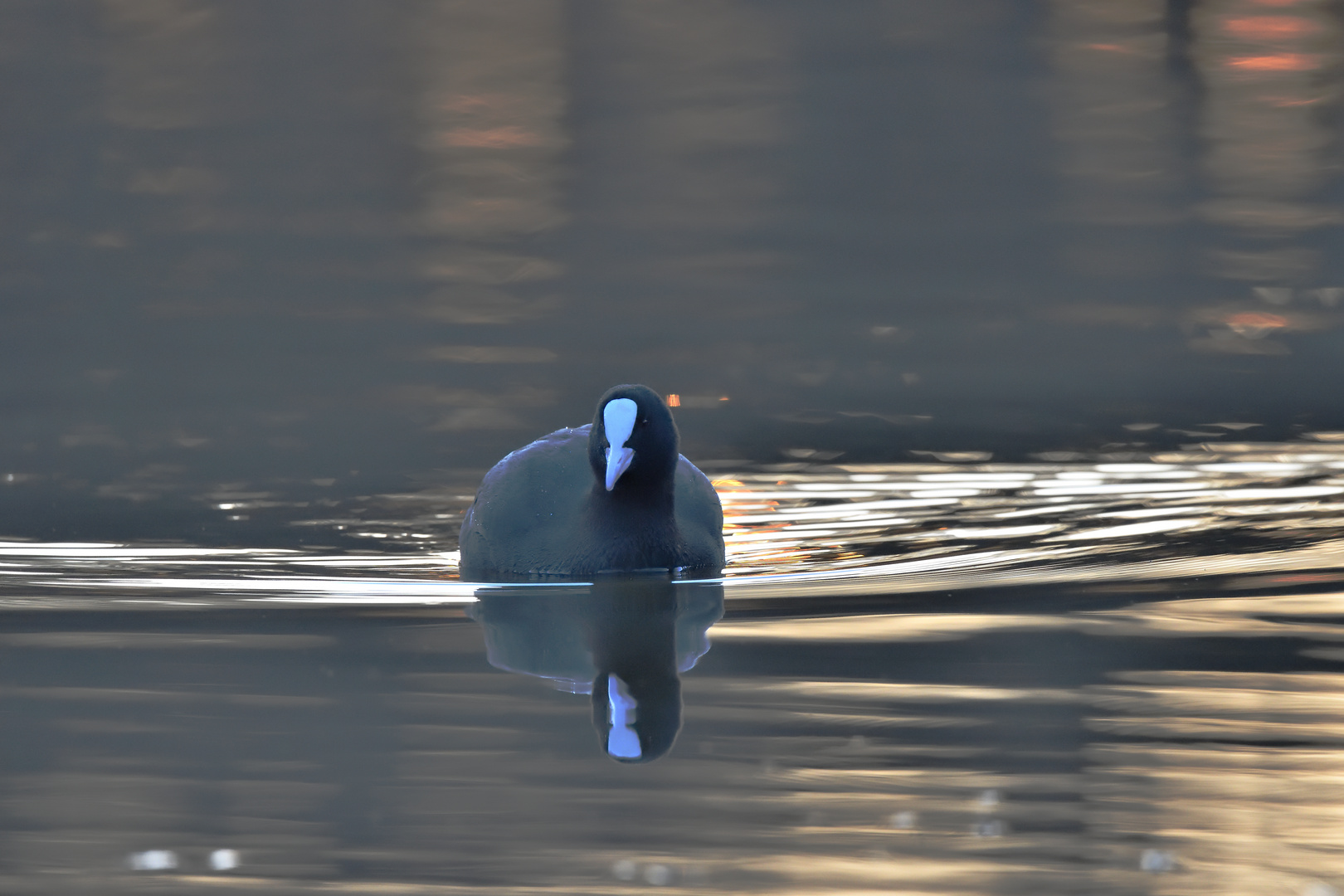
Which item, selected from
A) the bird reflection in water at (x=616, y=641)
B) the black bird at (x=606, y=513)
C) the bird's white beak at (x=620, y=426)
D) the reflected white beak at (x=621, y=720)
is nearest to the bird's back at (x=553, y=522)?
the black bird at (x=606, y=513)

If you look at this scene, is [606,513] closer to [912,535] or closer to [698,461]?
[912,535]

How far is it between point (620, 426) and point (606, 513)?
39 cm

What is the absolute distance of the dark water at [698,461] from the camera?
4.93 meters

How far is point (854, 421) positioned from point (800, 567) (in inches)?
123

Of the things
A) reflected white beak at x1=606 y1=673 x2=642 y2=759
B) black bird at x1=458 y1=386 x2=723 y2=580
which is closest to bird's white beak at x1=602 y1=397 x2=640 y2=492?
black bird at x1=458 y1=386 x2=723 y2=580

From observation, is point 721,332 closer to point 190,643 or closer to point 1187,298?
point 1187,298

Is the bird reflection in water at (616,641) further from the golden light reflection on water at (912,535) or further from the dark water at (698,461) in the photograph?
the golden light reflection on water at (912,535)

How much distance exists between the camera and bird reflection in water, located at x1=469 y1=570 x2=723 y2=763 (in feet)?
19.0

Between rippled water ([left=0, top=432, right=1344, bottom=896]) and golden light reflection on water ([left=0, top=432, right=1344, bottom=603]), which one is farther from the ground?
rippled water ([left=0, top=432, right=1344, bottom=896])

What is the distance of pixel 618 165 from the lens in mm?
19891

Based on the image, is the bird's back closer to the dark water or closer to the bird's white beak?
the dark water

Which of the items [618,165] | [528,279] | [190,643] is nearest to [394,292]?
[528,279]

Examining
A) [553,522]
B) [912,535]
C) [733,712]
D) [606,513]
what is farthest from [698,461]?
[733,712]

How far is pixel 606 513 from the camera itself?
764 cm
